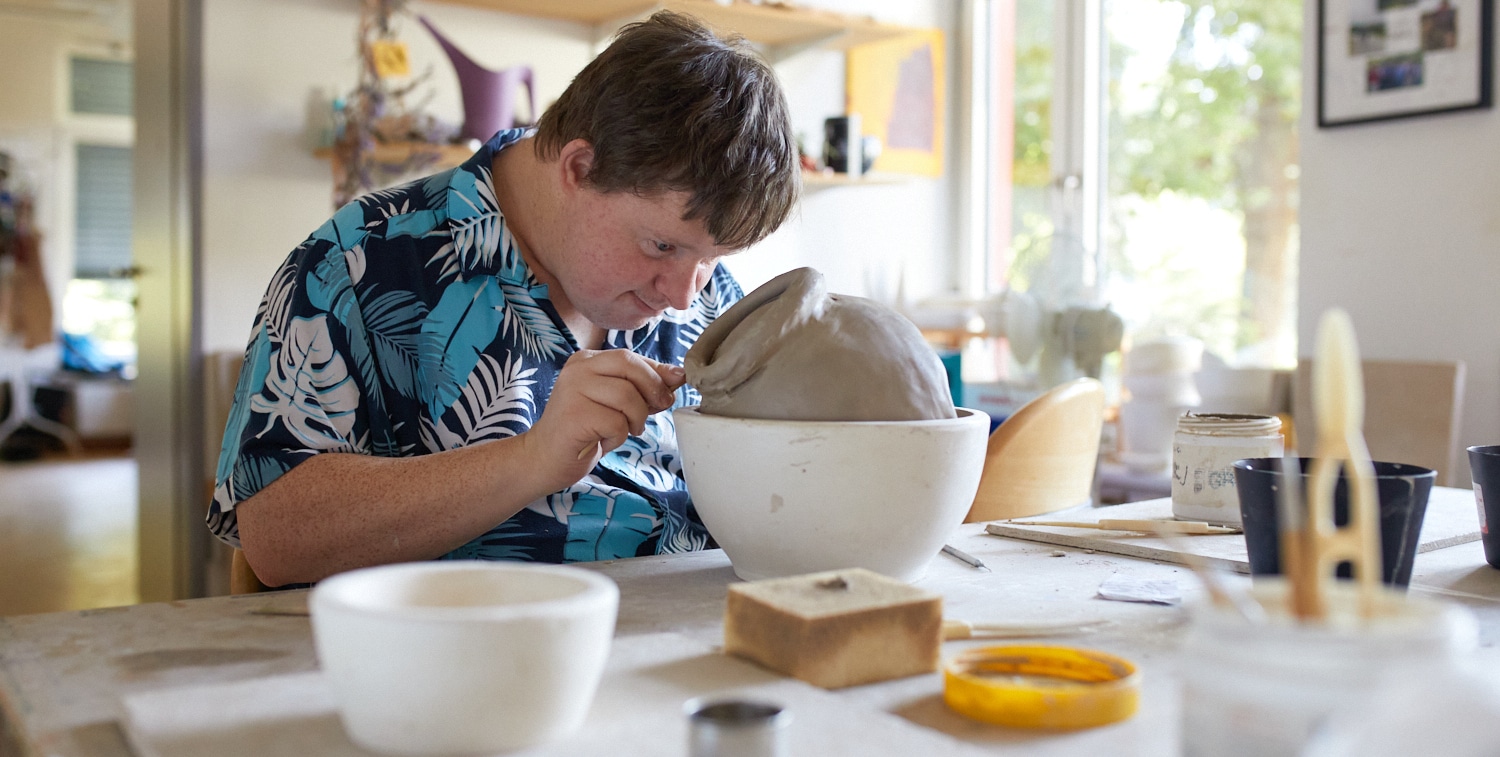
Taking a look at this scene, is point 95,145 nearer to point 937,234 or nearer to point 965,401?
point 937,234

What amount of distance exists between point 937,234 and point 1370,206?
1.57 m

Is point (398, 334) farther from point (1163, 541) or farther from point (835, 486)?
point (1163, 541)

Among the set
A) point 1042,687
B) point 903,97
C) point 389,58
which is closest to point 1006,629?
point 1042,687

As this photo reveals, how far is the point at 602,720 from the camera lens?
0.56m

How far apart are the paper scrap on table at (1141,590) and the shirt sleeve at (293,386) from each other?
2.25 ft

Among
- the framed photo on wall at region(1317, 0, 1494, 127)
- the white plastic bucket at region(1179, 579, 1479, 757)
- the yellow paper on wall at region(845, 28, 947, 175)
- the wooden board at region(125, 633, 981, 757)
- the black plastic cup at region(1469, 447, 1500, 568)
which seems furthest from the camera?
the yellow paper on wall at region(845, 28, 947, 175)

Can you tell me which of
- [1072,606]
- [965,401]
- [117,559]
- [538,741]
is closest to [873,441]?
[1072,606]

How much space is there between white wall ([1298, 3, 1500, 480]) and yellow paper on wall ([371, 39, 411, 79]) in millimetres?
2233

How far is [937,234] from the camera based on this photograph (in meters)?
4.02

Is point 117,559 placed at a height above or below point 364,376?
below

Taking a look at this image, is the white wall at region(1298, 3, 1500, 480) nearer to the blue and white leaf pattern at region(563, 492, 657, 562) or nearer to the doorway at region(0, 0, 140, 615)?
the blue and white leaf pattern at region(563, 492, 657, 562)

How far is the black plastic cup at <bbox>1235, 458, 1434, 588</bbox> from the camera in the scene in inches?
29.8

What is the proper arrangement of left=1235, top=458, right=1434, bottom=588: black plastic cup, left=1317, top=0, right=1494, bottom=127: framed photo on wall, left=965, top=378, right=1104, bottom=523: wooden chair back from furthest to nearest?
1. left=1317, top=0, right=1494, bottom=127: framed photo on wall
2. left=965, top=378, right=1104, bottom=523: wooden chair back
3. left=1235, top=458, right=1434, bottom=588: black plastic cup

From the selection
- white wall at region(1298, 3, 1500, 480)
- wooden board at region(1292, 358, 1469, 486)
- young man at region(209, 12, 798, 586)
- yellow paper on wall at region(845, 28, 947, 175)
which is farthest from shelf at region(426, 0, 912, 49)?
young man at region(209, 12, 798, 586)
